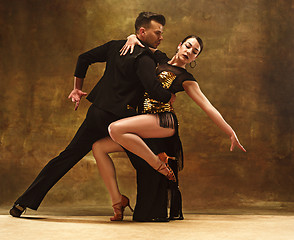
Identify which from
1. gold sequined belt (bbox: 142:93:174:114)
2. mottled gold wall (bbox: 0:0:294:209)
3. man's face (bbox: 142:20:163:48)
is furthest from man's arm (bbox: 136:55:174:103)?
mottled gold wall (bbox: 0:0:294:209)

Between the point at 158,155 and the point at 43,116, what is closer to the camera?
the point at 158,155

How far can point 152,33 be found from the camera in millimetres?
3352

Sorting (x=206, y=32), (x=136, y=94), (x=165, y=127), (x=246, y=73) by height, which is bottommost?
(x=165, y=127)

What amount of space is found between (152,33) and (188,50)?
0.91 ft

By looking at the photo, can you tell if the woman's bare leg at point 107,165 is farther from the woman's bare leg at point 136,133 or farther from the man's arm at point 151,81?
the man's arm at point 151,81

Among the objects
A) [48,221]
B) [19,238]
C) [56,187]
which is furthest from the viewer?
[56,187]

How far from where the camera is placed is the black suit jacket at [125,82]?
3.13 meters

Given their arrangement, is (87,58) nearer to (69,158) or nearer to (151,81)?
(151,81)

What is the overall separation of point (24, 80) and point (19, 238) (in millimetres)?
2750

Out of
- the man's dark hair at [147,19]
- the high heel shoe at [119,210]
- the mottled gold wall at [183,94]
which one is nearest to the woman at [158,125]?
the high heel shoe at [119,210]

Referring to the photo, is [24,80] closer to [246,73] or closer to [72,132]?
[72,132]

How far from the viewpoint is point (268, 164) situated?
494cm

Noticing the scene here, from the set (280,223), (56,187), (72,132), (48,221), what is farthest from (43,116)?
(280,223)

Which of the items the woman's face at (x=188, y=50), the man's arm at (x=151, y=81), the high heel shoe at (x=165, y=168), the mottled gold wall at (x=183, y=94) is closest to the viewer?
the man's arm at (x=151, y=81)
